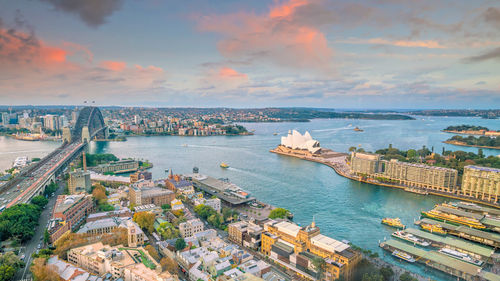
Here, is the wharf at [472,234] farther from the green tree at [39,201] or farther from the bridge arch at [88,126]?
the bridge arch at [88,126]

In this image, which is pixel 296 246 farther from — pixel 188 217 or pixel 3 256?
pixel 3 256

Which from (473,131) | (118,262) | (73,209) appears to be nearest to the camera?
(118,262)

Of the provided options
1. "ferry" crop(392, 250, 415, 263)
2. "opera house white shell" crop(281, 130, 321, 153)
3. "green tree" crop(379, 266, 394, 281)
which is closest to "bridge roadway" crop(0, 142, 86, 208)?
"green tree" crop(379, 266, 394, 281)

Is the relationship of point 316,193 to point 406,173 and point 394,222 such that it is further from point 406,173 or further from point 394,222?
point 406,173

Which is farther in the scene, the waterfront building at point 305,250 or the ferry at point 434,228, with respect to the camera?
the ferry at point 434,228

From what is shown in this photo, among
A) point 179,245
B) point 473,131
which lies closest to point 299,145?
point 179,245

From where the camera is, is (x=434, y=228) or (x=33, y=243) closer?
(x=33, y=243)

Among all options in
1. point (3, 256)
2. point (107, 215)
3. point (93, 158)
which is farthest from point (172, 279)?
point (93, 158)

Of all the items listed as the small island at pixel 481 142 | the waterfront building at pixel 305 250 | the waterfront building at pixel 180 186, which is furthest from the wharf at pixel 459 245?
the small island at pixel 481 142
